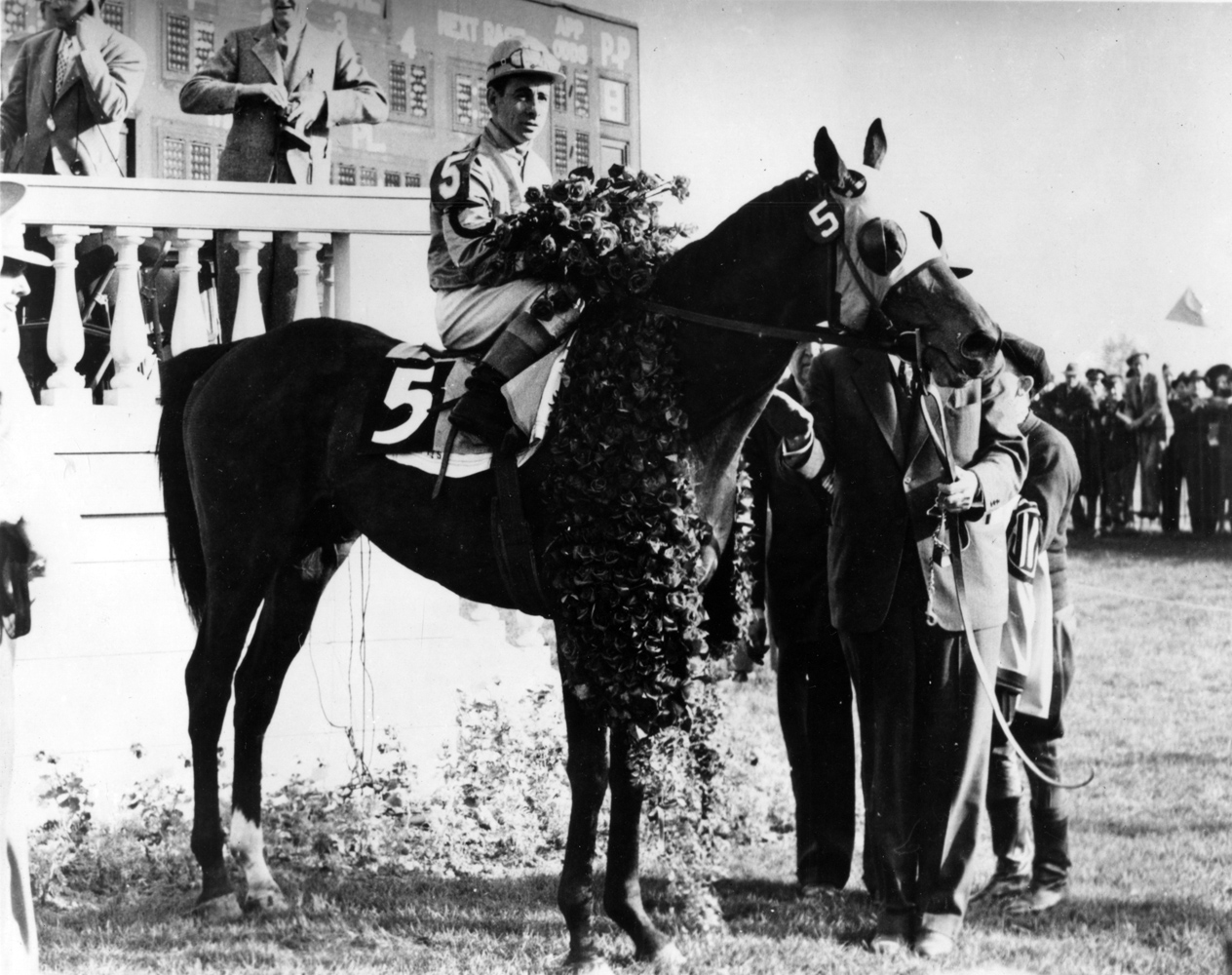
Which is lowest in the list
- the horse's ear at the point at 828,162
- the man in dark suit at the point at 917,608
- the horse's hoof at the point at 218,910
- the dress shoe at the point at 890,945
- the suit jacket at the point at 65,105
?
the horse's hoof at the point at 218,910

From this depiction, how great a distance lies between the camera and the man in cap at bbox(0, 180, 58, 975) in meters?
4.15

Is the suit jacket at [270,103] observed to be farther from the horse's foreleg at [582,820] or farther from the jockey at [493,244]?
the horse's foreleg at [582,820]

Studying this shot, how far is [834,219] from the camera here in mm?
3664

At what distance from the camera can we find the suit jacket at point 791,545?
4539 millimetres

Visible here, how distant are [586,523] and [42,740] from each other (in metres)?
2.40

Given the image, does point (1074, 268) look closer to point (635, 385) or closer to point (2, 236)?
point (635, 385)

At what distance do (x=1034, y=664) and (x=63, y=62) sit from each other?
4366mm

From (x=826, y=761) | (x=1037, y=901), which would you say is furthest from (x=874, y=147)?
(x=1037, y=901)

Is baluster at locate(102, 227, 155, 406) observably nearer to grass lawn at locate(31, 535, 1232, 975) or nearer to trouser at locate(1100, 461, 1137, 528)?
grass lawn at locate(31, 535, 1232, 975)

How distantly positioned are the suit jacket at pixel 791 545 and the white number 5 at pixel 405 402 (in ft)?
3.80

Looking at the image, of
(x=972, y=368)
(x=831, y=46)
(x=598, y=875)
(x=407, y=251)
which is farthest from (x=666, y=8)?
(x=598, y=875)

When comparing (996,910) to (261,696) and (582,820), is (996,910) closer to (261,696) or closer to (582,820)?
(582,820)

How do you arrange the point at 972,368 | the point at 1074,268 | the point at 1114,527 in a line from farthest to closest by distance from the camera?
1. the point at 1114,527
2. the point at 1074,268
3. the point at 972,368

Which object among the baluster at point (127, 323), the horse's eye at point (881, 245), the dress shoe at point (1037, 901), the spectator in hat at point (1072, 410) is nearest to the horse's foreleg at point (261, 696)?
the baluster at point (127, 323)
